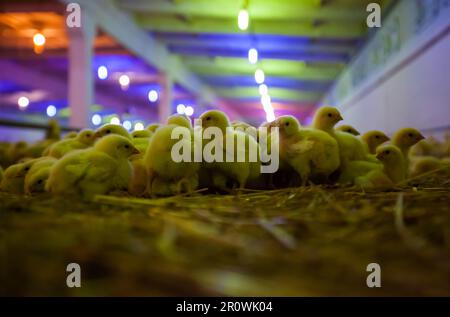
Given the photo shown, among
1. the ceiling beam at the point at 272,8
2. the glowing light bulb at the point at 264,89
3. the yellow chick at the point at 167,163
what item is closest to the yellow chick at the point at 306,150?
the yellow chick at the point at 167,163

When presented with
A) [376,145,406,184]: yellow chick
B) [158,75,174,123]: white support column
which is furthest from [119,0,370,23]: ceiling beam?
[376,145,406,184]: yellow chick

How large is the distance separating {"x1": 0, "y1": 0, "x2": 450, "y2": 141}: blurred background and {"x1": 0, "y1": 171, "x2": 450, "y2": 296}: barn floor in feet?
6.32

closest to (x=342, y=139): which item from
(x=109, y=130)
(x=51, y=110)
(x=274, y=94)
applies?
(x=109, y=130)

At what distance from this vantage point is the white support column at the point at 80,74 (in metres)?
7.17

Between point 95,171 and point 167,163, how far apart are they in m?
0.30

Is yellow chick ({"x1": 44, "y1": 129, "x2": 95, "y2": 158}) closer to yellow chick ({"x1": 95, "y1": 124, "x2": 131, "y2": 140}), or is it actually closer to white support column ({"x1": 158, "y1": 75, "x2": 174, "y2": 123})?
yellow chick ({"x1": 95, "y1": 124, "x2": 131, "y2": 140})

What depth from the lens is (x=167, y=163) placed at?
178 centimetres

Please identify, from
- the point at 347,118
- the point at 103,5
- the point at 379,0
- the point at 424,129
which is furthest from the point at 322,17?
the point at 347,118

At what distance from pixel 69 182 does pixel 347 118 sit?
12.3 meters

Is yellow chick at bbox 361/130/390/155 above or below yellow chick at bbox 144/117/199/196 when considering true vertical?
above

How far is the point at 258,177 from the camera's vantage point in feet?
7.00

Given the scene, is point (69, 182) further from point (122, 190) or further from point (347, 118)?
point (347, 118)

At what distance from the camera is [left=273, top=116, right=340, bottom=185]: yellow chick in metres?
2.04

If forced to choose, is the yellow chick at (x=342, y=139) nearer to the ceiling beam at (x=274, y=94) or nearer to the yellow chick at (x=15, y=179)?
the yellow chick at (x=15, y=179)
